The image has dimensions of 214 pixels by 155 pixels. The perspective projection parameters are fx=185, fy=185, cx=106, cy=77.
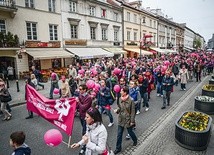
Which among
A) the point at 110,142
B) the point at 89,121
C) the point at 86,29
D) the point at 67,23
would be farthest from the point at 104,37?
the point at 89,121

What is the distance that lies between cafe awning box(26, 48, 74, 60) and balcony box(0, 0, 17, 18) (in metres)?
3.89

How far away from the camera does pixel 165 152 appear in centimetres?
519

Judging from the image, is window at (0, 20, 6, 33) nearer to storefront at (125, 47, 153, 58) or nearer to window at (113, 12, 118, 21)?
window at (113, 12, 118, 21)

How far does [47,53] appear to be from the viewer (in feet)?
66.4

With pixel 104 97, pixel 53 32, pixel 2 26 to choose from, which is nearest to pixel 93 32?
pixel 53 32

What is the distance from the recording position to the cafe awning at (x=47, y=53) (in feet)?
61.7

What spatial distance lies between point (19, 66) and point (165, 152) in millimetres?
17947

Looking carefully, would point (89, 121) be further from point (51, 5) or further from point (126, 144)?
point (51, 5)

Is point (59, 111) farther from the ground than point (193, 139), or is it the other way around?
point (59, 111)

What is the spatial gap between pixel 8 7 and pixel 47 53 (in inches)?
220

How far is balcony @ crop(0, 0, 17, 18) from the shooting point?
55.6ft

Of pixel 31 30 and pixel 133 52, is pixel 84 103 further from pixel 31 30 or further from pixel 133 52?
pixel 133 52

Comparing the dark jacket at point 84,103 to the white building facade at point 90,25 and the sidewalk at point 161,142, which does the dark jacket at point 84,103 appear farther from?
the white building facade at point 90,25

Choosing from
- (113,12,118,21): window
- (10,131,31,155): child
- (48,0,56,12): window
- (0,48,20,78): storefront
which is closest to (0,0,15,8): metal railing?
(0,48,20,78): storefront
